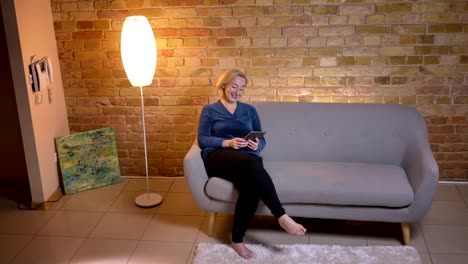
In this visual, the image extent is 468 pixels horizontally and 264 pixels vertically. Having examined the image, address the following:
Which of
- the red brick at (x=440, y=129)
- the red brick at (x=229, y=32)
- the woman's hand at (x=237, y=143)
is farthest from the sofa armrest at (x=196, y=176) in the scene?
the red brick at (x=440, y=129)

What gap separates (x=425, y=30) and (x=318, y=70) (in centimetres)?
84

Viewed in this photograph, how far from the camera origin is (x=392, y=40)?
4023mm

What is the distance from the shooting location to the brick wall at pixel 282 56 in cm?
400

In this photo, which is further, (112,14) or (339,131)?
(112,14)

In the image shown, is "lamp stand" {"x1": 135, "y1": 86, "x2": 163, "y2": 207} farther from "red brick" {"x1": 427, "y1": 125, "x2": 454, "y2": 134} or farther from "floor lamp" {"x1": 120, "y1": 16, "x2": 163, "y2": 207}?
"red brick" {"x1": 427, "y1": 125, "x2": 454, "y2": 134}

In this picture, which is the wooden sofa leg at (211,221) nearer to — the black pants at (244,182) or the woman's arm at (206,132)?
the black pants at (244,182)

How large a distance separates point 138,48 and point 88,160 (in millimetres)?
1136

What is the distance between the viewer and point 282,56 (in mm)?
4145

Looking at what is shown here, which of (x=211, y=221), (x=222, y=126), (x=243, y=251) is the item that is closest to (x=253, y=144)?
(x=222, y=126)

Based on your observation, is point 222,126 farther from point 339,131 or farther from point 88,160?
point 88,160

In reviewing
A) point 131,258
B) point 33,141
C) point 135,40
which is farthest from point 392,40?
point 33,141

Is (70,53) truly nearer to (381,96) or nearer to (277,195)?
(277,195)

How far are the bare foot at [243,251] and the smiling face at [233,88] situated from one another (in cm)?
98

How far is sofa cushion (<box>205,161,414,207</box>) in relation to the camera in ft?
10.9
